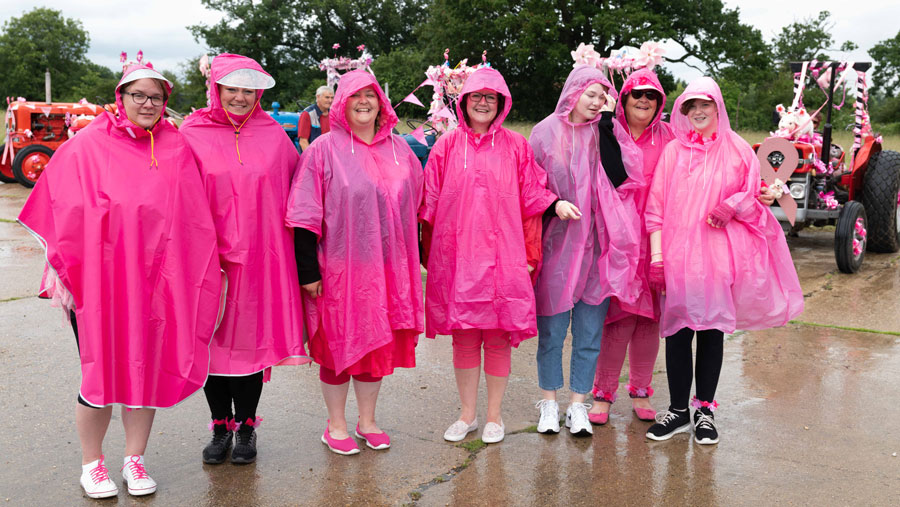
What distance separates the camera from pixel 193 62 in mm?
47875

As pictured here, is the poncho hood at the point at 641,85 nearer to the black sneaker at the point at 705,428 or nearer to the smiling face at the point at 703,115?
the smiling face at the point at 703,115

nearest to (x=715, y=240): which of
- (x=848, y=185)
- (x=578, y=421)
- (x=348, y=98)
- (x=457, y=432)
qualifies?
(x=578, y=421)

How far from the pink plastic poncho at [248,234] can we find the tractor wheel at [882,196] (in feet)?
22.7

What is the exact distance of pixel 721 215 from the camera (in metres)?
3.38

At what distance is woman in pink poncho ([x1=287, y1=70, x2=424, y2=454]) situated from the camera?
3.22 meters

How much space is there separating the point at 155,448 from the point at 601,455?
80.6 inches

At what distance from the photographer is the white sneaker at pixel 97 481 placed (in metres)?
2.96

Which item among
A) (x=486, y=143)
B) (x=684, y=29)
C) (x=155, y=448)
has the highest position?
(x=684, y=29)

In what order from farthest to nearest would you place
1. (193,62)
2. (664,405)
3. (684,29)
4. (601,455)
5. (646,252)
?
(193,62) → (684,29) → (664,405) → (646,252) → (601,455)

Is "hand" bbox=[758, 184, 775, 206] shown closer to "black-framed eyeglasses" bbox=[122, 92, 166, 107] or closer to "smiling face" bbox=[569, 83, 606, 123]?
"smiling face" bbox=[569, 83, 606, 123]

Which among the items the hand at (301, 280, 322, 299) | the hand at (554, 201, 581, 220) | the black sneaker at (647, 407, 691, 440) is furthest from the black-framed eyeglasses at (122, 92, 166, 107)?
the black sneaker at (647, 407, 691, 440)

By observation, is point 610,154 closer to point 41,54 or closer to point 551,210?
point 551,210

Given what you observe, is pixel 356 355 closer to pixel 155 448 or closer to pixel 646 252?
pixel 155 448

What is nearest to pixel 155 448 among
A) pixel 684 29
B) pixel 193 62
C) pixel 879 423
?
pixel 879 423
